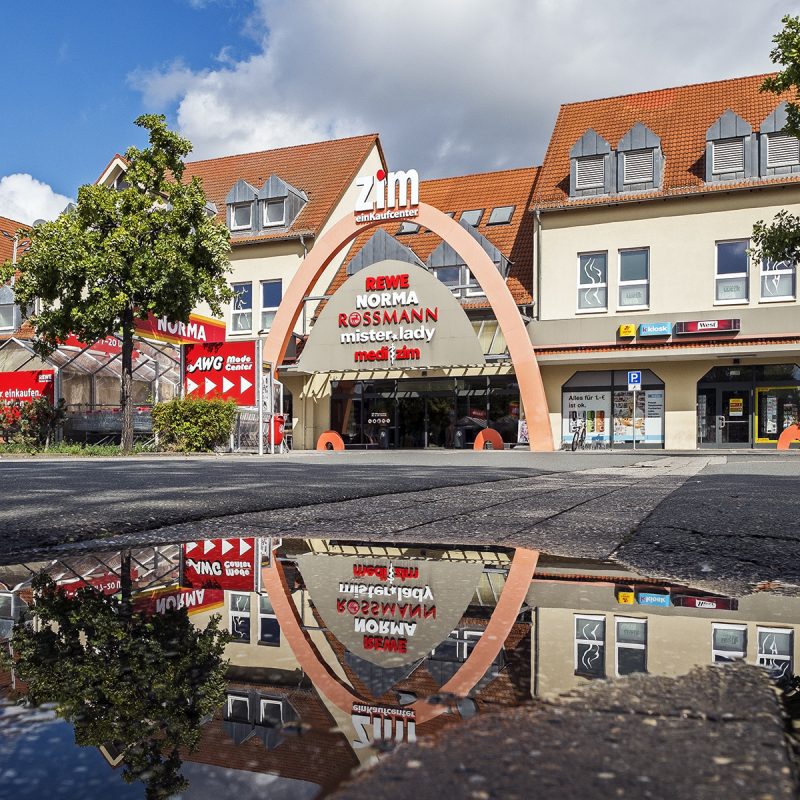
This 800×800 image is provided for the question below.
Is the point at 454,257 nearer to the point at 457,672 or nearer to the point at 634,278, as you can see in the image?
the point at 634,278

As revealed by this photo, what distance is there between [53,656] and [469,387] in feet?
95.3

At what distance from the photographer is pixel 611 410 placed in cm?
2825

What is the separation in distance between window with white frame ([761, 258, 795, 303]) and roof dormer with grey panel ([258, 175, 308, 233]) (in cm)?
1863

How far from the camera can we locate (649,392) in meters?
27.9

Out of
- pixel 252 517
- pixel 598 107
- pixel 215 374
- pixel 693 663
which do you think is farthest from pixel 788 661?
pixel 598 107

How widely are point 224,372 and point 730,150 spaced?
60.7ft

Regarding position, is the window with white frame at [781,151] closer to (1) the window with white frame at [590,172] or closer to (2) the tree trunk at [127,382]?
(1) the window with white frame at [590,172]

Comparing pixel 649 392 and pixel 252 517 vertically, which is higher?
pixel 649 392

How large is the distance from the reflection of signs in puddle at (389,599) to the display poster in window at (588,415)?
25.9 metres

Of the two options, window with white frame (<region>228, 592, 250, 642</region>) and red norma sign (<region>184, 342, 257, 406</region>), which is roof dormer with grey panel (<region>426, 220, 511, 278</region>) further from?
window with white frame (<region>228, 592, 250, 642</region>)

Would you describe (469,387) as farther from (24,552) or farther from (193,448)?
(24,552)

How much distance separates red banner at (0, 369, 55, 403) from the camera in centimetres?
2436

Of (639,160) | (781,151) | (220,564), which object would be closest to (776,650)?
(220,564)

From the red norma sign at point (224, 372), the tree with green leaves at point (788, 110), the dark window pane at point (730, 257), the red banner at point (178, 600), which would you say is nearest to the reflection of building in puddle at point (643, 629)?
the red banner at point (178, 600)
